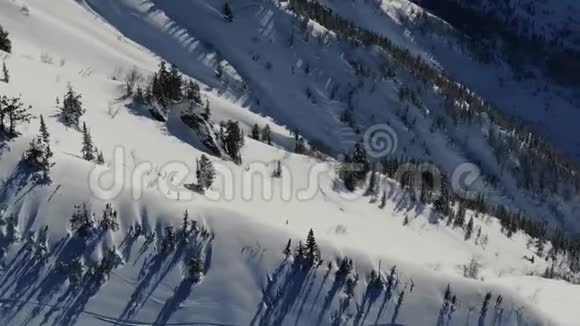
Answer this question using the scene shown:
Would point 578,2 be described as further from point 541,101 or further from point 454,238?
point 454,238

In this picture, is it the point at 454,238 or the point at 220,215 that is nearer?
the point at 220,215

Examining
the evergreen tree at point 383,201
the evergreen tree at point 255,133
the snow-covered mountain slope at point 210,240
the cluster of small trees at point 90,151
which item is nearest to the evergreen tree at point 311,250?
the snow-covered mountain slope at point 210,240

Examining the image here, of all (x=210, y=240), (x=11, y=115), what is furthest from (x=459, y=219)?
(x=11, y=115)

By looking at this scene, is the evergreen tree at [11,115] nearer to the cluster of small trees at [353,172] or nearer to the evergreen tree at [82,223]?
the evergreen tree at [82,223]

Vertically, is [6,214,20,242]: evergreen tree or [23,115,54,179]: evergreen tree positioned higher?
[23,115,54,179]: evergreen tree

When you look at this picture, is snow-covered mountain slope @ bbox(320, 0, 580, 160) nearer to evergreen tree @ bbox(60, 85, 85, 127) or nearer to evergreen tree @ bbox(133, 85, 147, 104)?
evergreen tree @ bbox(133, 85, 147, 104)

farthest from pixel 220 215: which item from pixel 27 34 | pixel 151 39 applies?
pixel 151 39

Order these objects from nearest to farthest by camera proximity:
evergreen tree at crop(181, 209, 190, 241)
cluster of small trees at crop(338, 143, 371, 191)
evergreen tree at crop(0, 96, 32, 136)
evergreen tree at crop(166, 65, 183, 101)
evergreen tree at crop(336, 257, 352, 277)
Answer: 1. evergreen tree at crop(181, 209, 190, 241)
2. evergreen tree at crop(336, 257, 352, 277)
3. evergreen tree at crop(0, 96, 32, 136)
4. cluster of small trees at crop(338, 143, 371, 191)
5. evergreen tree at crop(166, 65, 183, 101)

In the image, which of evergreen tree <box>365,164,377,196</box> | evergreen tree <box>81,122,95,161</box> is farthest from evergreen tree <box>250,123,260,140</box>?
evergreen tree <box>81,122,95,161</box>
